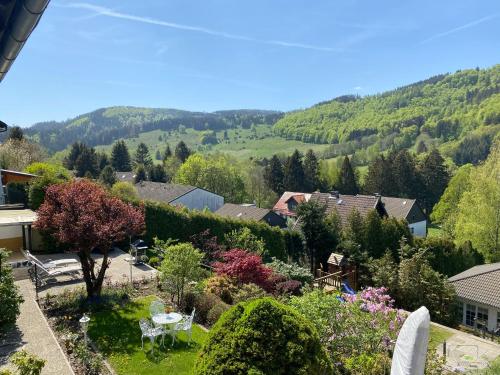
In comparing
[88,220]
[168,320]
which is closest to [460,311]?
[168,320]

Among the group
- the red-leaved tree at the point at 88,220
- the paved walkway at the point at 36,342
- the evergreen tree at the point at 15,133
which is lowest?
the paved walkway at the point at 36,342

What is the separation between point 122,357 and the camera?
9359mm

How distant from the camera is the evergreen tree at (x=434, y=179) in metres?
63.5

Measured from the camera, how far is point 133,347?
9.90m

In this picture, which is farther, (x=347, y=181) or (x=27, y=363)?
(x=347, y=181)

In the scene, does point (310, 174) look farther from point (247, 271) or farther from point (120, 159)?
point (247, 271)

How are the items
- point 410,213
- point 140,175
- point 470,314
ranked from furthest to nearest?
point 140,175, point 410,213, point 470,314

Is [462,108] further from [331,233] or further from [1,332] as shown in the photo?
[1,332]

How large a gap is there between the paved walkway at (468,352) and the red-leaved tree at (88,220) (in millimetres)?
10498

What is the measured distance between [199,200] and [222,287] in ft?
107

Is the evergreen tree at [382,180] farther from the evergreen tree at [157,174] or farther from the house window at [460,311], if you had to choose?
the house window at [460,311]

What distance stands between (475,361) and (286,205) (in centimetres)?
4248

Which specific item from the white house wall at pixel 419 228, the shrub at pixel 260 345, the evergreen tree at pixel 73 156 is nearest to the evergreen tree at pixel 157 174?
the evergreen tree at pixel 73 156

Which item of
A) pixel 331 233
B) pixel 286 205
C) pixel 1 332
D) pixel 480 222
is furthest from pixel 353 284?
pixel 286 205
